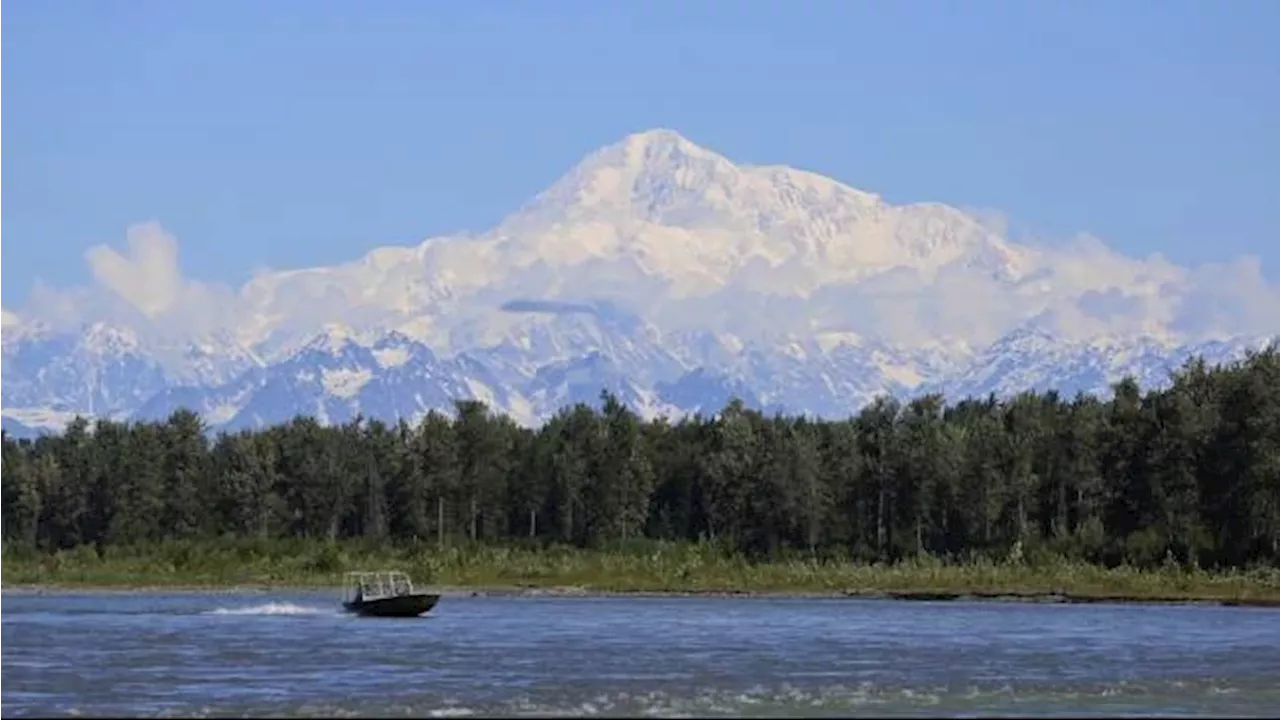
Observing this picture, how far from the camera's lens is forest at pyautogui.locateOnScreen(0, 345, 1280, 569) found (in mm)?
143125

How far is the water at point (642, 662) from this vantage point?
57500 mm

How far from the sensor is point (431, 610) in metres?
116

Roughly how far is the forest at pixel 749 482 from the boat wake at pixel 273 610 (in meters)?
46.9

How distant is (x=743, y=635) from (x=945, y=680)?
1017 inches

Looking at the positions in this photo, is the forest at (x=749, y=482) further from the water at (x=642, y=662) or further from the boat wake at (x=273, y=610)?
the boat wake at (x=273, y=610)

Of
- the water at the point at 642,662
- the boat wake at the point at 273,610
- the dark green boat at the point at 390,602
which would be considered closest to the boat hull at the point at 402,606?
the dark green boat at the point at 390,602

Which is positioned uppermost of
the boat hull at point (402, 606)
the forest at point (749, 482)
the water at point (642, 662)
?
the forest at point (749, 482)

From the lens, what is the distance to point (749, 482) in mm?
176625

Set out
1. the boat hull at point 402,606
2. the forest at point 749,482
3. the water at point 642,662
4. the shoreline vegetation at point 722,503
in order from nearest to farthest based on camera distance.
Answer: the water at point 642,662, the boat hull at point 402,606, the shoreline vegetation at point 722,503, the forest at point 749,482

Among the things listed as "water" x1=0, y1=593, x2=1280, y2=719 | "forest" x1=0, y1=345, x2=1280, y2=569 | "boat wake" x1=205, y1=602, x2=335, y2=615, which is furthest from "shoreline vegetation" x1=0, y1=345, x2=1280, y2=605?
"boat wake" x1=205, y1=602, x2=335, y2=615

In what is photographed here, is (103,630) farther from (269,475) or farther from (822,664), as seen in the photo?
(269,475)

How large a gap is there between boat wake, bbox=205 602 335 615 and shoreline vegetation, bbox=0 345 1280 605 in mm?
27932

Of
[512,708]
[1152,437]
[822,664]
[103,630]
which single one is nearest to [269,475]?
[1152,437]

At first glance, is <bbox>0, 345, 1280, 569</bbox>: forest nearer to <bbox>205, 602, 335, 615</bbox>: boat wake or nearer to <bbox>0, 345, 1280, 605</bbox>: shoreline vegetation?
<bbox>0, 345, 1280, 605</bbox>: shoreline vegetation
